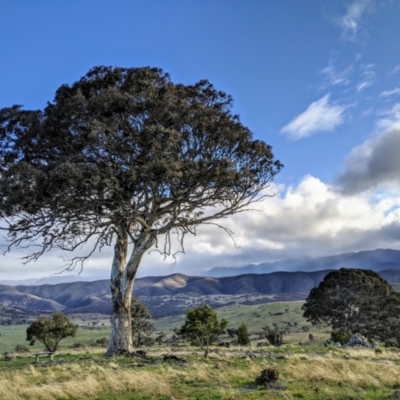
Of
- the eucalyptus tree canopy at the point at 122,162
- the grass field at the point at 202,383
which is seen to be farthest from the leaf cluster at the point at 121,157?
the grass field at the point at 202,383

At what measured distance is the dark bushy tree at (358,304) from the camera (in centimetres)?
5450

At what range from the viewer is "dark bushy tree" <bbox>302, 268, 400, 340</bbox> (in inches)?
2146

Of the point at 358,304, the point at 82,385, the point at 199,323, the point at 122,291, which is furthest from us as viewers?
the point at 358,304

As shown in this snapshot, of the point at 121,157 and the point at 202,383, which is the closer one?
the point at 202,383

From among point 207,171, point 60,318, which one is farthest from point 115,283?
point 60,318

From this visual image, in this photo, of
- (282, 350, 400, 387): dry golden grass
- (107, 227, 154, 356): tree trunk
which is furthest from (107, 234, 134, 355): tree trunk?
(282, 350, 400, 387): dry golden grass

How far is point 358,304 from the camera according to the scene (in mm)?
55781

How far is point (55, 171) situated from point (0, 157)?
6.80m

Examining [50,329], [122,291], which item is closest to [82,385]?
[122,291]

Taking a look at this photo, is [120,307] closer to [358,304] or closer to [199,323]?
[199,323]

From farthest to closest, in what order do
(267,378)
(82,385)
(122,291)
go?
(122,291)
(267,378)
(82,385)

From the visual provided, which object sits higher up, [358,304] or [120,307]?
[120,307]

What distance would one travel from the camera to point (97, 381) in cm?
1250

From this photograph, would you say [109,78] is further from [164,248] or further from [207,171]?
[164,248]
